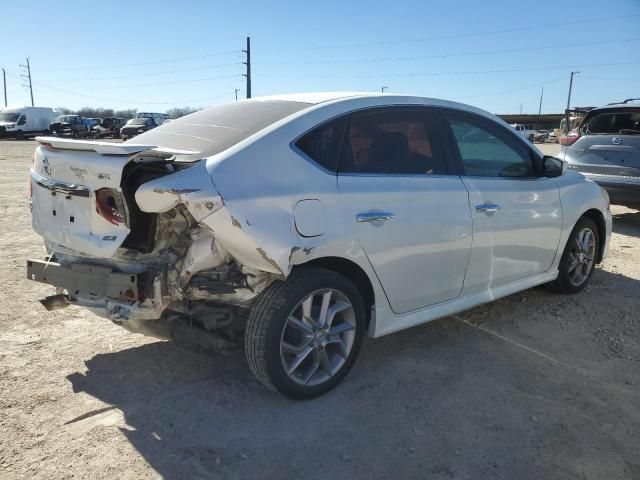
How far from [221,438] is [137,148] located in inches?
59.3

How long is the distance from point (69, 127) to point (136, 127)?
640cm

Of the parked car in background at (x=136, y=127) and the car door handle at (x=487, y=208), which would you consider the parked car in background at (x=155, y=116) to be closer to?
the parked car in background at (x=136, y=127)

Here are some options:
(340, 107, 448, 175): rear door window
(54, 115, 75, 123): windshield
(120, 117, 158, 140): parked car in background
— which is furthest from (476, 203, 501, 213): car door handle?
(54, 115, 75, 123): windshield

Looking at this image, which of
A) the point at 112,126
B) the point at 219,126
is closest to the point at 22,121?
the point at 112,126

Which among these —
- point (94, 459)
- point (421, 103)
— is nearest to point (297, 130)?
point (421, 103)

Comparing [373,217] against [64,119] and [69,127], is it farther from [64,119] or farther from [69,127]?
[64,119]

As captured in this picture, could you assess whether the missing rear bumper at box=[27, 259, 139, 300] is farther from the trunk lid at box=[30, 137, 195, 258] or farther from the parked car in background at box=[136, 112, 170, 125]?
the parked car in background at box=[136, 112, 170, 125]

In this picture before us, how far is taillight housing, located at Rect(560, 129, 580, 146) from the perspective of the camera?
842 centimetres

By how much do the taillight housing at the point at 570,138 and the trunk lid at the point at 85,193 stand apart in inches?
289

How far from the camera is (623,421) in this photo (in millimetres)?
2963

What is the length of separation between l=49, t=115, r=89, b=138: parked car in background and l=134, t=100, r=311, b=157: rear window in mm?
38920

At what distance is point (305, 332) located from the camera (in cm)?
306

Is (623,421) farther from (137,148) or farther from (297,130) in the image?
(137,148)

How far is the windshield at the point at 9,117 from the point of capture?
36438mm
